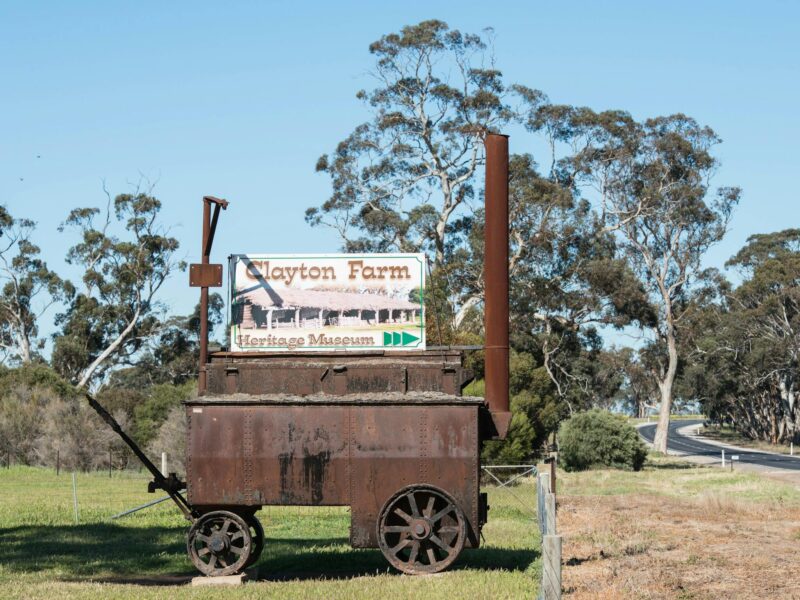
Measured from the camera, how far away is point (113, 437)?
63.9 metres

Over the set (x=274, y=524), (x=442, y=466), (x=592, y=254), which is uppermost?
(x=592, y=254)

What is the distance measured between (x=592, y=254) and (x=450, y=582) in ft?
176

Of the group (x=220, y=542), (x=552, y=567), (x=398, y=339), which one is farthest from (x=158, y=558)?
(x=552, y=567)

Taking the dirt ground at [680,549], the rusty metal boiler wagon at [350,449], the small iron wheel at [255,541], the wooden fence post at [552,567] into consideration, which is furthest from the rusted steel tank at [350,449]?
the wooden fence post at [552,567]

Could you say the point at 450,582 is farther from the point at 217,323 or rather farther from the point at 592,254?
the point at 217,323

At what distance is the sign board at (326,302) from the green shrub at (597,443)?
133 feet

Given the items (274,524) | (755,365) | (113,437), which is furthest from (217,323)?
(274,524)

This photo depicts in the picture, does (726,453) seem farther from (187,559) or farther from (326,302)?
(326,302)

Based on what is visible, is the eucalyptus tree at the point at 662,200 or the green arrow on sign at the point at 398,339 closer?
the green arrow on sign at the point at 398,339

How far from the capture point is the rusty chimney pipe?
18.2 metres

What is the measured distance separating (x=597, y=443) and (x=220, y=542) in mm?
42470

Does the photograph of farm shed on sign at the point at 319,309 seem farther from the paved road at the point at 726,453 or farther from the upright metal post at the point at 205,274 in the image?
the paved road at the point at 726,453

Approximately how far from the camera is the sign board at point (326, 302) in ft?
60.9

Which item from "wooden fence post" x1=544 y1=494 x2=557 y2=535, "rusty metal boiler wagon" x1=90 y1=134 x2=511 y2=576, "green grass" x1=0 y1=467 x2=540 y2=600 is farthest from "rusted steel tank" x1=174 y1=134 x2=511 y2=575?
"wooden fence post" x1=544 y1=494 x2=557 y2=535
